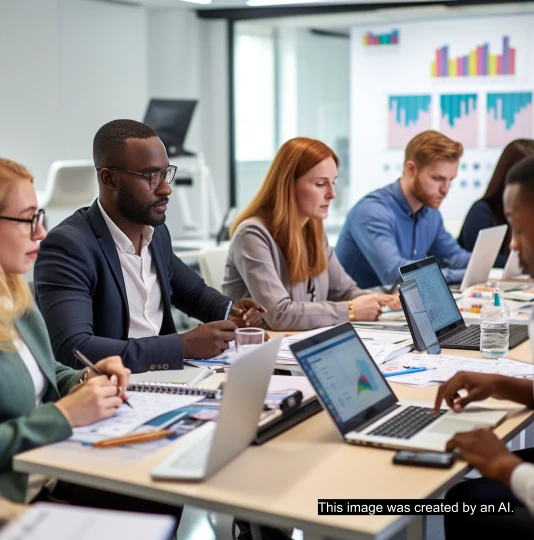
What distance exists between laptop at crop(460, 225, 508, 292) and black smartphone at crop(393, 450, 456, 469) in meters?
2.25

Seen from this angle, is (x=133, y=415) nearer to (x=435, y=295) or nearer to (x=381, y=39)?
(x=435, y=295)

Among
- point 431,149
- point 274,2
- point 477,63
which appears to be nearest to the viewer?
point 431,149

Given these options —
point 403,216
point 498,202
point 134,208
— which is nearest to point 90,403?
point 134,208

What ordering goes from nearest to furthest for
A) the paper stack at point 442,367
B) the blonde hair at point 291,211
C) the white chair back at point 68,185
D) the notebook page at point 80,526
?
1. the notebook page at point 80,526
2. the paper stack at point 442,367
3. the blonde hair at point 291,211
4. the white chair back at point 68,185

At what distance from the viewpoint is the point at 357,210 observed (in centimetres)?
417

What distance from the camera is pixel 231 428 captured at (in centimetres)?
160

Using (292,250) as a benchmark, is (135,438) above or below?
below

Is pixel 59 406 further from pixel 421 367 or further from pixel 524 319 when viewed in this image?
pixel 524 319

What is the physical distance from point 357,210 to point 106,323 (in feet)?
6.28

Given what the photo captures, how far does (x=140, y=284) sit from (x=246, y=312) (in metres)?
0.36

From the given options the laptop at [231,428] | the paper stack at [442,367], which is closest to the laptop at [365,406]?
the laptop at [231,428]

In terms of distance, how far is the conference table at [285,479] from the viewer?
140cm

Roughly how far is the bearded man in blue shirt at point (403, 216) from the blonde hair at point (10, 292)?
2.29 m

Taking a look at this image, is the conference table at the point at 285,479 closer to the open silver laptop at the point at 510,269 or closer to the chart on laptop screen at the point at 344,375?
the chart on laptop screen at the point at 344,375
